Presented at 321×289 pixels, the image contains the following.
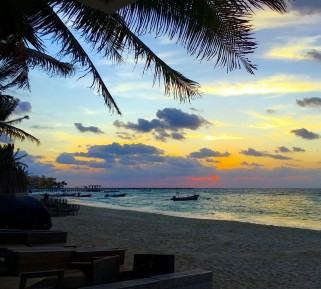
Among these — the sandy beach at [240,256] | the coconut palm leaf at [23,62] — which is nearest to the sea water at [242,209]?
the sandy beach at [240,256]

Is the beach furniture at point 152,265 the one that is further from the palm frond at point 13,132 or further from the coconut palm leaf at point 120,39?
the palm frond at point 13,132

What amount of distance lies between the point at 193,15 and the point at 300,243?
13.1 meters

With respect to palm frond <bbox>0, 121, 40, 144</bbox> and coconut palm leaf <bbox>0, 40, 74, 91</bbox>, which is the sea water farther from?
coconut palm leaf <bbox>0, 40, 74, 91</bbox>

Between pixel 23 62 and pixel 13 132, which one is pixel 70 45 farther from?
pixel 13 132

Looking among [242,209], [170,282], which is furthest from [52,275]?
[242,209]

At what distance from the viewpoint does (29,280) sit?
3.08 meters

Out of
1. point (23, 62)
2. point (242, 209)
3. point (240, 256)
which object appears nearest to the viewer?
point (23, 62)

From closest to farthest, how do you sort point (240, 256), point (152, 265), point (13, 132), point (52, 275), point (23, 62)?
1. point (52, 275)
2. point (152, 265)
3. point (23, 62)
4. point (240, 256)
5. point (13, 132)

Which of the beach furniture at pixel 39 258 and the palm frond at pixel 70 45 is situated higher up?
the palm frond at pixel 70 45

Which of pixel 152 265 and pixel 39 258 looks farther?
pixel 152 265

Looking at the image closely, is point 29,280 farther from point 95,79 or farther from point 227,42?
point 95,79

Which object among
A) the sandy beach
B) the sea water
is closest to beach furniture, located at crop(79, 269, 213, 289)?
the sandy beach

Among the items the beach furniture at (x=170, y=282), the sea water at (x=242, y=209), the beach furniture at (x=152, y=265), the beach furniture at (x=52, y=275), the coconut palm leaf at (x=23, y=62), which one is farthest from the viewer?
the sea water at (x=242, y=209)

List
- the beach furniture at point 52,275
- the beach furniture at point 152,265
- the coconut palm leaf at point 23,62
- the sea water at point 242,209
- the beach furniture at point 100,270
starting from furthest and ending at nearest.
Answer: the sea water at point 242,209, the coconut palm leaf at point 23,62, the beach furniture at point 152,265, the beach furniture at point 100,270, the beach furniture at point 52,275
